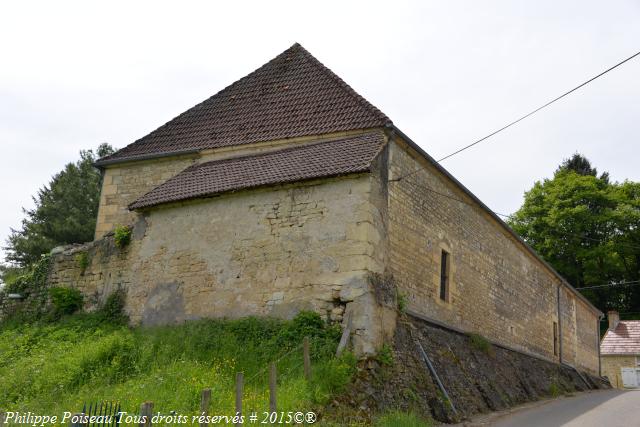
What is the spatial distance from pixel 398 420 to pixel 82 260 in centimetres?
878

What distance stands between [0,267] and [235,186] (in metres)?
24.1

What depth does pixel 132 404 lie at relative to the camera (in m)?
9.38

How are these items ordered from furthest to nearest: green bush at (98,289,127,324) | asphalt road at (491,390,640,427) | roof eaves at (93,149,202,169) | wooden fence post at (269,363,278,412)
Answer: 1. roof eaves at (93,149,202,169)
2. green bush at (98,289,127,324)
3. asphalt road at (491,390,640,427)
4. wooden fence post at (269,363,278,412)

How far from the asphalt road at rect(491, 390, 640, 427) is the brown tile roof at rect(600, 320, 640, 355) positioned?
1787cm

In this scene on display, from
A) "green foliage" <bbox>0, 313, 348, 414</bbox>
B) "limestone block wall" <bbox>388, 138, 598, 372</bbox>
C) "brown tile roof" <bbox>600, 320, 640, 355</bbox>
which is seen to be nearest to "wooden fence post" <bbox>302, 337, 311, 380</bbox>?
"green foliage" <bbox>0, 313, 348, 414</bbox>

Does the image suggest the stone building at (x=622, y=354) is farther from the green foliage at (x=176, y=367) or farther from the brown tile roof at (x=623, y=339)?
the green foliage at (x=176, y=367)

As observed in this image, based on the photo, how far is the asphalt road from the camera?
1171cm

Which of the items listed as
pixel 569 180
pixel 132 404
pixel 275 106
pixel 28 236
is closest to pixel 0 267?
pixel 28 236

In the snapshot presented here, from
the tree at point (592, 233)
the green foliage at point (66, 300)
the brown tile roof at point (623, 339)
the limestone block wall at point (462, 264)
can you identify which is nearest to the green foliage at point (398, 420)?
the limestone block wall at point (462, 264)

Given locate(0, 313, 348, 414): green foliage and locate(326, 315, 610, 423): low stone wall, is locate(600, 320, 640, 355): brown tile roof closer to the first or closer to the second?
locate(326, 315, 610, 423): low stone wall

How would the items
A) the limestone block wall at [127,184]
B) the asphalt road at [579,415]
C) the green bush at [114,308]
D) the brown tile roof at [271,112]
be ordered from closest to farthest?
the asphalt road at [579,415], the green bush at [114,308], the brown tile roof at [271,112], the limestone block wall at [127,184]

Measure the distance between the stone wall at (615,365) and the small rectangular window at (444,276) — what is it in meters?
21.9

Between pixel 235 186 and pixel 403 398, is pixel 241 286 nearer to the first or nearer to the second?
pixel 235 186

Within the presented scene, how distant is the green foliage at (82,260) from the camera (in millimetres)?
14680
